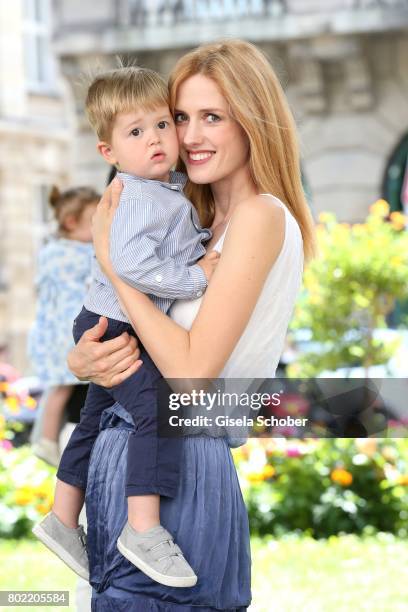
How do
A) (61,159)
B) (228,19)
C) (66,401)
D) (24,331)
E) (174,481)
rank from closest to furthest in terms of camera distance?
1. (174,481)
2. (66,401)
3. (228,19)
4. (24,331)
5. (61,159)

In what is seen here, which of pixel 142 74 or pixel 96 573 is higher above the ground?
pixel 142 74

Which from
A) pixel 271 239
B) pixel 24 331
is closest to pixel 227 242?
pixel 271 239

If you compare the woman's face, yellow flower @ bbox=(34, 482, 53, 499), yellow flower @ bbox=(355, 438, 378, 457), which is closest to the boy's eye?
the woman's face

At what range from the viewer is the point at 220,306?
2.28 meters

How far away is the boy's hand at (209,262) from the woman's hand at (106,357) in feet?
0.62

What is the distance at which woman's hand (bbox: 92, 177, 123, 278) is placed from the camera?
7.79 feet

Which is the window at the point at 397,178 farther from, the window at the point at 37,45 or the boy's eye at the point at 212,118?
the boy's eye at the point at 212,118

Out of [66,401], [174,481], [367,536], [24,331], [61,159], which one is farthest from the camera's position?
[61,159]

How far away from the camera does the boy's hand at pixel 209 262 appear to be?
93.3 inches

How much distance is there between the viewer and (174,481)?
2322 millimetres

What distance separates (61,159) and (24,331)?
315 cm

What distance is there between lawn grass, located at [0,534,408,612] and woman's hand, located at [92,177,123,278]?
9.49ft

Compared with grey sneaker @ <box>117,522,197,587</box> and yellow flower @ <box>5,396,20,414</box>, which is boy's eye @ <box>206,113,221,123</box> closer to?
grey sneaker @ <box>117,522,197,587</box>

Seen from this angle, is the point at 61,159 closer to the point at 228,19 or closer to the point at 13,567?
the point at 228,19
